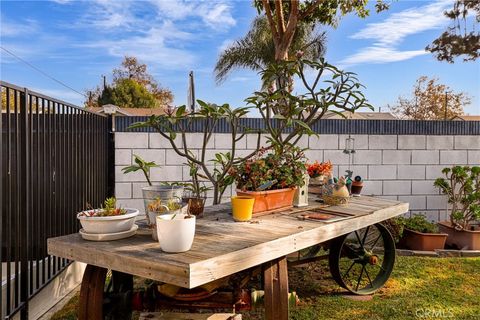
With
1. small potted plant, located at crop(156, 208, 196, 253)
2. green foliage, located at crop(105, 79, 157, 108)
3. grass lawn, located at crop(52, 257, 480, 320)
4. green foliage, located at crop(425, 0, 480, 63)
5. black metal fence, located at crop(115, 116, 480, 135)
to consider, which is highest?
green foliage, located at crop(105, 79, 157, 108)

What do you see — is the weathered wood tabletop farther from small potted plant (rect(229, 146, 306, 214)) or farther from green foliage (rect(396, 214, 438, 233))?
green foliage (rect(396, 214, 438, 233))

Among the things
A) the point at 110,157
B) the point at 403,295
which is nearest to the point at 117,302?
the point at 403,295

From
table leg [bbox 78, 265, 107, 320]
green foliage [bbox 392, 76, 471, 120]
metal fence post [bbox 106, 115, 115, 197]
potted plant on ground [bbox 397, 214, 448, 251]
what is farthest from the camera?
green foliage [bbox 392, 76, 471, 120]

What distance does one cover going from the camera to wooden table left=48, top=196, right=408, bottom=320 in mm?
1406

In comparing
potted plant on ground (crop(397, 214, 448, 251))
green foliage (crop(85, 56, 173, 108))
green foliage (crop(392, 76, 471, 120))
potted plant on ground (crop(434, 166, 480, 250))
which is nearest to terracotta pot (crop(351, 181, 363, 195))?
potted plant on ground (crop(397, 214, 448, 251))

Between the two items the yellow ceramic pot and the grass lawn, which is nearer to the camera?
the yellow ceramic pot

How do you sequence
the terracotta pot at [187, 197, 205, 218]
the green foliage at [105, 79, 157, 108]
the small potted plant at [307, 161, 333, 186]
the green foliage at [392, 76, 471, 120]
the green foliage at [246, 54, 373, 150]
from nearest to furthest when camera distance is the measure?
the terracotta pot at [187, 197, 205, 218] → the green foliage at [246, 54, 373, 150] → the small potted plant at [307, 161, 333, 186] → the green foliage at [392, 76, 471, 120] → the green foliage at [105, 79, 157, 108]

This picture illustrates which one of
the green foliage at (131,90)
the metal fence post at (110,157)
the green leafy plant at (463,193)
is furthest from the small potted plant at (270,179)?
the green foliage at (131,90)

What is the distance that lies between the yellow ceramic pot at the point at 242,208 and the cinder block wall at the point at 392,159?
A: 2.11 meters

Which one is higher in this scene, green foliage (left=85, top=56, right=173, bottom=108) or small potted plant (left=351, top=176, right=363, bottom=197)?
green foliage (left=85, top=56, right=173, bottom=108)

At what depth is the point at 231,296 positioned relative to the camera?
201 cm

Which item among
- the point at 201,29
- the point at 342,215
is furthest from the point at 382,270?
the point at 201,29

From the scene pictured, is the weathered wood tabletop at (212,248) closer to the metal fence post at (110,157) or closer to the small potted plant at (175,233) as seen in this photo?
the small potted plant at (175,233)

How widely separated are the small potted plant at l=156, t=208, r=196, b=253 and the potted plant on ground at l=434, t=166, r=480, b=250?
3.70 m
